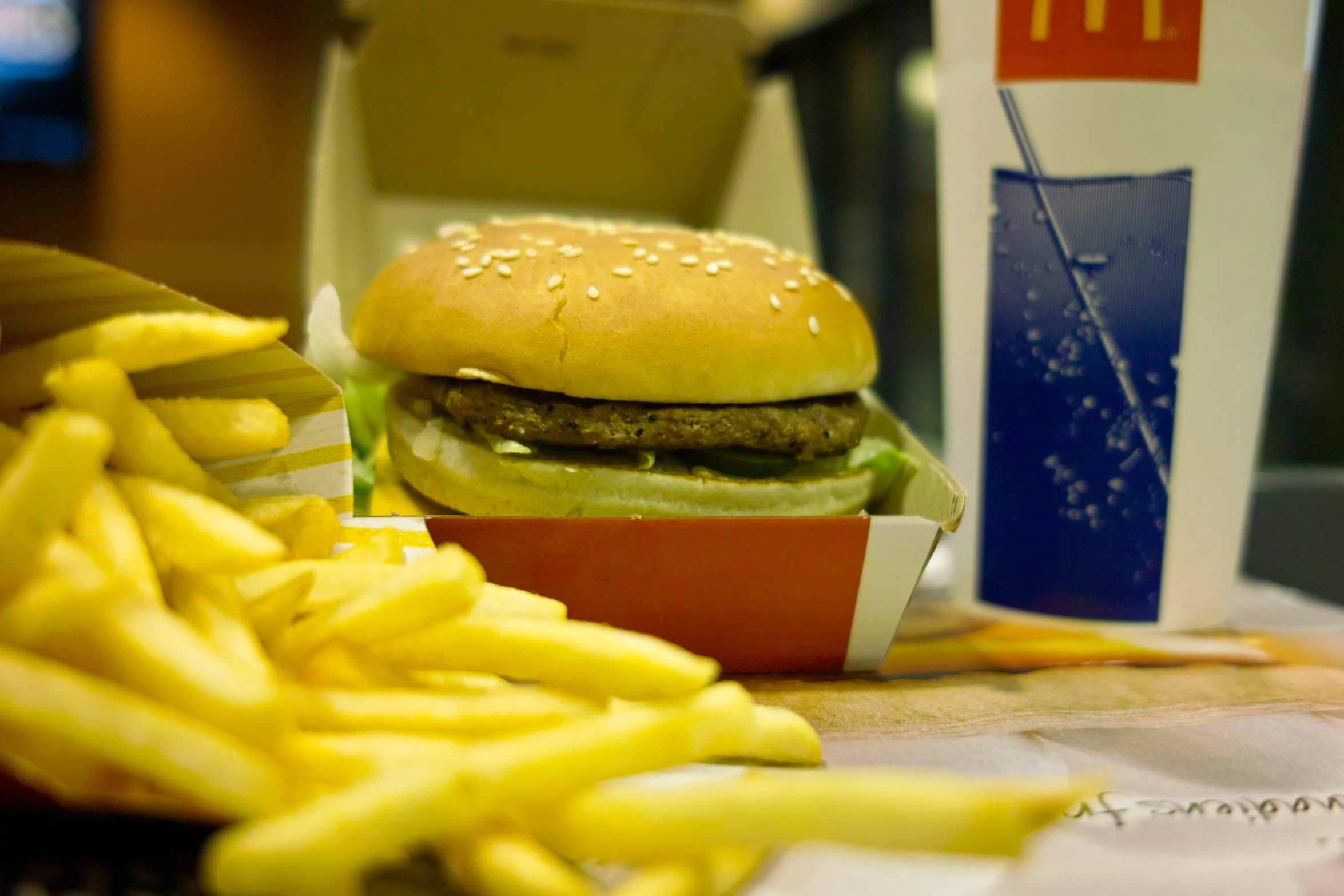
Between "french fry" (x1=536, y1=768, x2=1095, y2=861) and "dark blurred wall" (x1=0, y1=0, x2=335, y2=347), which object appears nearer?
"french fry" (x1=536, y1=768, x2=1095, y2=861)

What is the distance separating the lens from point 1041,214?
175 cm

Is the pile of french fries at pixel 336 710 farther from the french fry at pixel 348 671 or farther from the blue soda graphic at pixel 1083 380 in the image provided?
the blue soda graphic at pixel 1083 380

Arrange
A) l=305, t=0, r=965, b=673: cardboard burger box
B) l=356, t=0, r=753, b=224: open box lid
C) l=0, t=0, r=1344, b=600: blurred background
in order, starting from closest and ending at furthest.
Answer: l=305, t=0, r=965, b=673: cardboard burger box, l=356, t=0, r=753, b=224: open box lid, l=0, t=0, r=1344, b=600: blurred background

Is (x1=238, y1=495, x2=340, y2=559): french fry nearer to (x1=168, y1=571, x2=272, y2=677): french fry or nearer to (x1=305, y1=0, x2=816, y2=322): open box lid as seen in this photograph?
(x1=168, y1=571, x2=272, y2=677): french fry

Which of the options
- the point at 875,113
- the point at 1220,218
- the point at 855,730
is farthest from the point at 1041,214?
the point at 875,113

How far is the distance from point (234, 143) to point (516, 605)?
685 centimetres

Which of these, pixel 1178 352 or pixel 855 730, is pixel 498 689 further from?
pixel 1178 352

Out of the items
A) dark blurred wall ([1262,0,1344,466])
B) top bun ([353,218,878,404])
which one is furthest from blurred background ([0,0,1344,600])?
top bun ([353,218,878,404])

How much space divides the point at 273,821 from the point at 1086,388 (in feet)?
5.12

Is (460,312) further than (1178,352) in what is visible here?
No

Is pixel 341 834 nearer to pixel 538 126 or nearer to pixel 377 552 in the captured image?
pixel 377 552

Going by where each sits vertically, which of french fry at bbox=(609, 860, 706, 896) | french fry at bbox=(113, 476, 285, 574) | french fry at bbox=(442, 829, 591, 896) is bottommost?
french fry at bbox=(609, 860, 706, 896)

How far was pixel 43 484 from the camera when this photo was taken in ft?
2.63

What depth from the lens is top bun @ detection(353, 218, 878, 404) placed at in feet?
4.93
